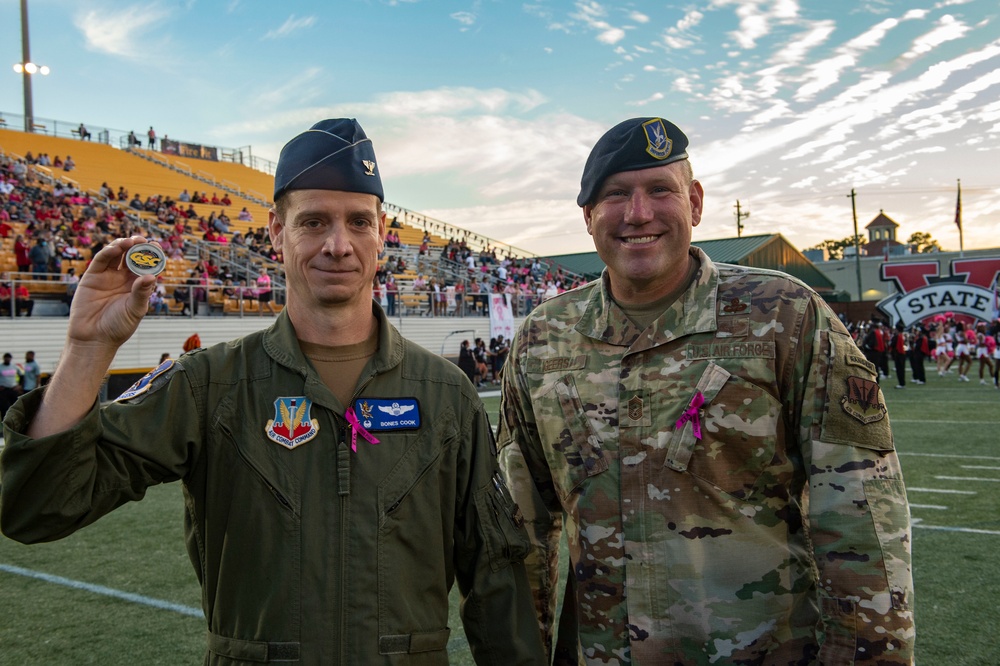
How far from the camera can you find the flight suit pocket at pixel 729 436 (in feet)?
7.29

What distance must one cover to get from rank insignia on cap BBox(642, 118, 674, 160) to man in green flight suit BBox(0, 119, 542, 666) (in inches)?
32.0

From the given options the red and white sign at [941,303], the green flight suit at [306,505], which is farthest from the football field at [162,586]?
the red and white sign at [941,303]

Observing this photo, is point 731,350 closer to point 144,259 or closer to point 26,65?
point 144,259

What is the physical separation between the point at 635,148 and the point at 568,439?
91 cm

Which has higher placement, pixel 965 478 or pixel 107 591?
pixel 107 591

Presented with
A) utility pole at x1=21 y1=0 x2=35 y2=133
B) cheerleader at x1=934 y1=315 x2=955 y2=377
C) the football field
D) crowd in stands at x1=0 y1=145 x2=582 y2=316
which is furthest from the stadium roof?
the football field

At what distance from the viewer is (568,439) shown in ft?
8.11

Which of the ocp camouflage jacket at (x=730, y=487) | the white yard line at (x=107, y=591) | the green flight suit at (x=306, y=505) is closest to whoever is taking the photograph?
the green flight suit at (x=306, y=505)

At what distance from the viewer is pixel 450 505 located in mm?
2223

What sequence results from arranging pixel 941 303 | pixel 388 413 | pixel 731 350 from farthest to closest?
pixel 941 303, pixel 731 350, pixel 388 413

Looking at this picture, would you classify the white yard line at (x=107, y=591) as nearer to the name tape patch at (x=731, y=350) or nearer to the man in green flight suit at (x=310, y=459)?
the man in green flight suit at (x=310, y=459)

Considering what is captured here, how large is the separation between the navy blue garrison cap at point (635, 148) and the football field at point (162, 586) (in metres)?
3.01

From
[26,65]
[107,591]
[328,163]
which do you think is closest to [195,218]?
[26,65]

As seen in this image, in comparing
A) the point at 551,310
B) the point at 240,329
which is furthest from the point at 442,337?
the point at 551,310
